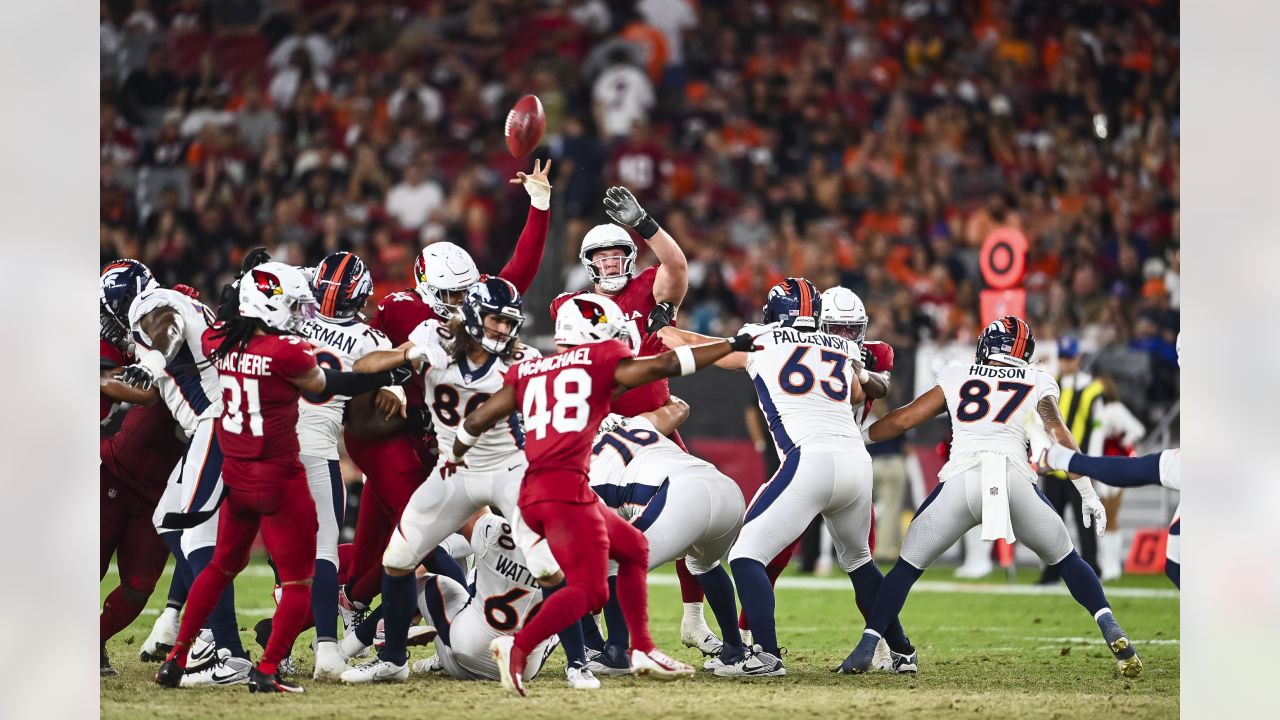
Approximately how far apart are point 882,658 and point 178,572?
3418 millimetres

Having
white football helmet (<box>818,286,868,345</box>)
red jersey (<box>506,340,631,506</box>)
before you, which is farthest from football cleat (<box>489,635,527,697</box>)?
white football helmet (<box>818,286,868,345</box>)

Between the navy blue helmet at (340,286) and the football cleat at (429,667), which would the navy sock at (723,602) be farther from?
the navy blue helmet at (340,286)

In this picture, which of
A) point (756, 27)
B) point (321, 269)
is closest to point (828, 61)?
point (756, 27)

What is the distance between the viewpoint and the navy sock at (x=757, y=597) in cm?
686

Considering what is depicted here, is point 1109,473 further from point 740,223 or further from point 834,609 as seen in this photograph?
point 740,223

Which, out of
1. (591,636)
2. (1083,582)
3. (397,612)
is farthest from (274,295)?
(1083,582)

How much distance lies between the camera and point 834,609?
1013 cm

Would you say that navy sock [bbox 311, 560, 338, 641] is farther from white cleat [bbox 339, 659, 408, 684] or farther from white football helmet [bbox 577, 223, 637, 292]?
white football helmet [bbox 577, 223, 637, 292]

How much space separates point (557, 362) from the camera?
20.0 ft

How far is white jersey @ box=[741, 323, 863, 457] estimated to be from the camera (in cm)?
718

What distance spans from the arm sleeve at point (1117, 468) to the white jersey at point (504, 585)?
242 centimetres

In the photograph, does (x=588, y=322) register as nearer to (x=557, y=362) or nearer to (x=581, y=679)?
(x=557, y=362)

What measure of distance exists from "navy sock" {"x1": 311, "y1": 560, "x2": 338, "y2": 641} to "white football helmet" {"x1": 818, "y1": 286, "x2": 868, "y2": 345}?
2.63 meters
